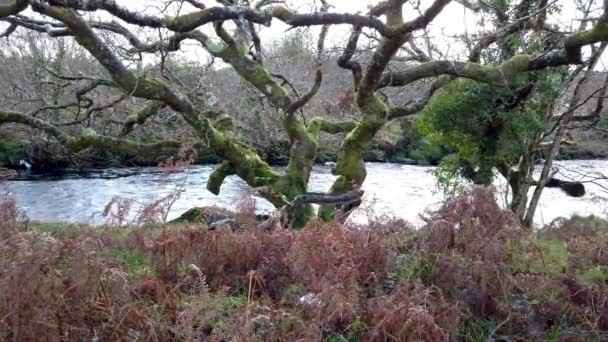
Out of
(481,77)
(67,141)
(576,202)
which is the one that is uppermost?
(481,77)

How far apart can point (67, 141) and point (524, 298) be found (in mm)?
9515

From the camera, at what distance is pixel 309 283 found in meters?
4.18

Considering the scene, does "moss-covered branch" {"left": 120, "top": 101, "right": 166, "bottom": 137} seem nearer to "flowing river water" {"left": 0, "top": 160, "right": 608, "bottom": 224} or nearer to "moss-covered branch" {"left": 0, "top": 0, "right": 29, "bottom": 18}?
"flowing river water" {"left": 0, "top": 160, "right": 608, "bottom": 224}

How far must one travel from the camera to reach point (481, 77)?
27.6 ft

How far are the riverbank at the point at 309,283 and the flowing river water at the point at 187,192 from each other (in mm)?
9261

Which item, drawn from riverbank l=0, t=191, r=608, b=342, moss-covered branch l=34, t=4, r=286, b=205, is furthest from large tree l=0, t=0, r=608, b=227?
riverbank l=0, t=191, r=608, b=342

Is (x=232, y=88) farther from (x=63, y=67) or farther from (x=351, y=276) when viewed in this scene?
(x=351, y=276)

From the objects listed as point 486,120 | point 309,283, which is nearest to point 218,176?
point 486,120

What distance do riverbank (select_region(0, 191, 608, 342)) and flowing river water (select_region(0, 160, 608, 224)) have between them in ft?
30.4

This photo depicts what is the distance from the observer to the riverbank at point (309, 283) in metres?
3.33

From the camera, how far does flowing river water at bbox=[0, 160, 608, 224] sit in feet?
53.7

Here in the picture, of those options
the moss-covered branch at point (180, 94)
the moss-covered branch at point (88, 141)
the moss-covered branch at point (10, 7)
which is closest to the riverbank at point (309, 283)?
the moss-covered branch at point (10, 7)

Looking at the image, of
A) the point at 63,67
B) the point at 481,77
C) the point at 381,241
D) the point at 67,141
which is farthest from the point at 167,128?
the point at 381,241

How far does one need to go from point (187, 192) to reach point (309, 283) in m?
16.0
